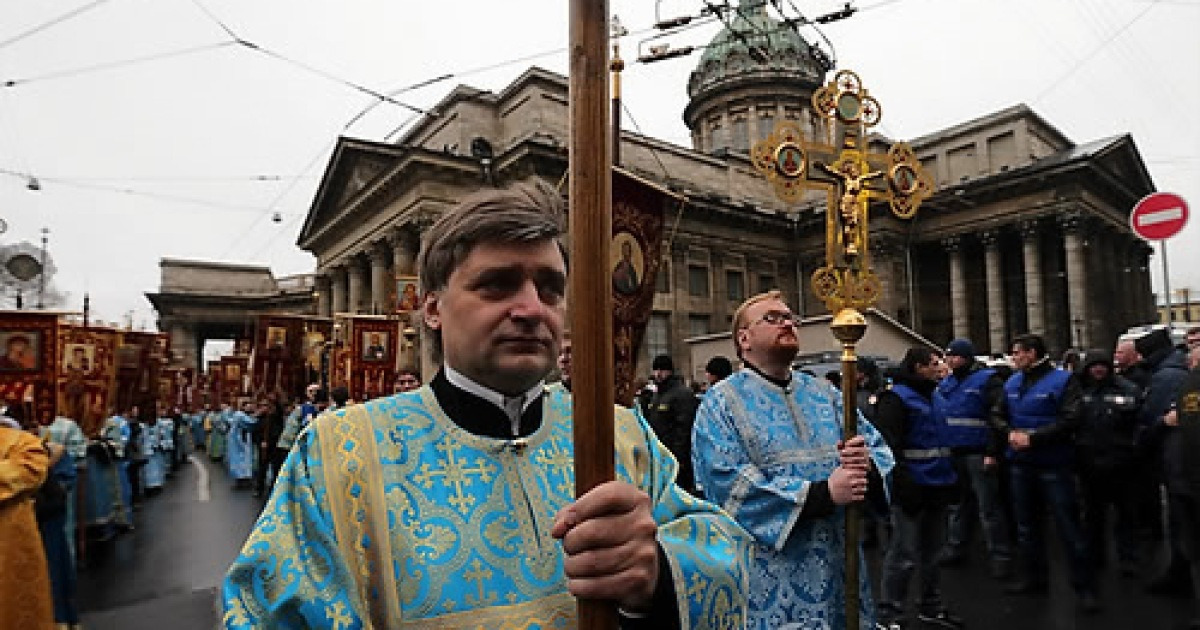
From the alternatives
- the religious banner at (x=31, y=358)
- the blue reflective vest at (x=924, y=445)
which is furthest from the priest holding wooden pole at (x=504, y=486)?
the religious banner at (x=31, y=358)

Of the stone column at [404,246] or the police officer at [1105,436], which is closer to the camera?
the police officer at [1105,436]

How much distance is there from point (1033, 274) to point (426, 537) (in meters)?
39.2

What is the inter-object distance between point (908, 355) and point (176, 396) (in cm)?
3209

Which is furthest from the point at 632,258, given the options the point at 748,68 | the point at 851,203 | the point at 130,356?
the point at 748,68

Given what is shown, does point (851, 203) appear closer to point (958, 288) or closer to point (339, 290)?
point (958, 288)

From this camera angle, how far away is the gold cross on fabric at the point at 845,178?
3.96 m

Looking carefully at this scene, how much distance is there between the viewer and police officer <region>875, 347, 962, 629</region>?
5449mm

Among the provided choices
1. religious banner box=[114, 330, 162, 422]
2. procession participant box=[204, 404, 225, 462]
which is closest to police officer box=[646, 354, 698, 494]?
religious banner box=[114, 330, 162, 422]

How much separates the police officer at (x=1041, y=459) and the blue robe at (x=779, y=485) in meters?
3.41

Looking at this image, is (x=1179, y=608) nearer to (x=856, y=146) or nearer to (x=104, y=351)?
(x=856, y=146)

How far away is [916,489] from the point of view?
564cm

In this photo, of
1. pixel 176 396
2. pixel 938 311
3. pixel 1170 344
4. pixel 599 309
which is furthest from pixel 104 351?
pixel 938 311

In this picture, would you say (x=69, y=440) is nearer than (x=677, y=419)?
Yes

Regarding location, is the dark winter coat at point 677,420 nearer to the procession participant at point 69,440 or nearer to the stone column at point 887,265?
the procession participant at point 69,440
